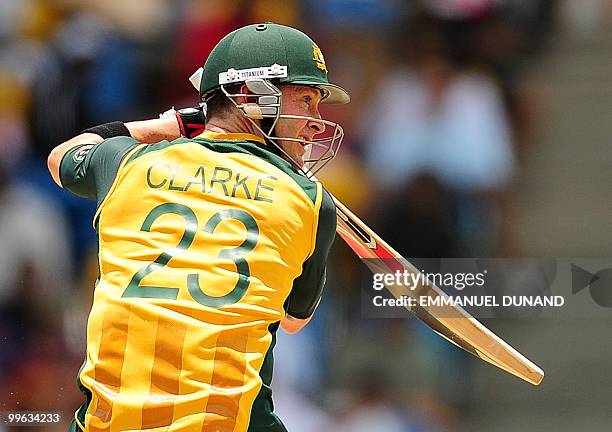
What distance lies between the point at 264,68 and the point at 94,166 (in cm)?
49

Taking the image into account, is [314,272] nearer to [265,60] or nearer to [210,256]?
[210,256]

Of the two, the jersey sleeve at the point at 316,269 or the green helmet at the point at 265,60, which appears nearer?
the jersey sleeve at the point at 316,269

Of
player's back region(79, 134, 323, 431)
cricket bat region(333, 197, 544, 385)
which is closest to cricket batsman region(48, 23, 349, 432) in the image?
player's back region(79, 134, 323, 431)

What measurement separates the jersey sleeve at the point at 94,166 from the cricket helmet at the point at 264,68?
278 millimetres

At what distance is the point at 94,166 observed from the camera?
260cm

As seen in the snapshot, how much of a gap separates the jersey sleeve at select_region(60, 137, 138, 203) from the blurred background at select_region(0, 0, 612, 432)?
1.84 m

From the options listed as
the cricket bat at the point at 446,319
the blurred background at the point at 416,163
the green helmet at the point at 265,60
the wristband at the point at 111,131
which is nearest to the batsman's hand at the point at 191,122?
the wristband at the point at 111,131

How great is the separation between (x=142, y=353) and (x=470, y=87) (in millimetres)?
2555

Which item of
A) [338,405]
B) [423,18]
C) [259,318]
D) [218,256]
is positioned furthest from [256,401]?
[423,18]

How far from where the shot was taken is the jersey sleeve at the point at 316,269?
2471mm

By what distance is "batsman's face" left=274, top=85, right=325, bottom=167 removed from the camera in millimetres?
2666

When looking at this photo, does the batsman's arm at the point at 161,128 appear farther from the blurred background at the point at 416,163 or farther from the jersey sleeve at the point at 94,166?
the blurred background at the point at 416,163

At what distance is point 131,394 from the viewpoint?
2.23 metres

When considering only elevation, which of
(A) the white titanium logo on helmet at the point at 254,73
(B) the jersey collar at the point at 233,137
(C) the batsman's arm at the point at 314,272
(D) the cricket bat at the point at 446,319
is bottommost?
(D) the cricket bat at the point at 446,319
